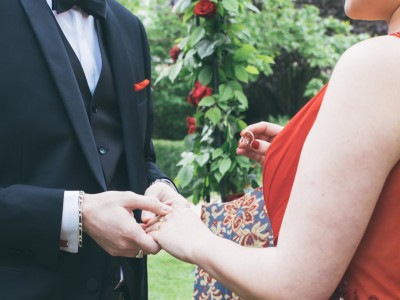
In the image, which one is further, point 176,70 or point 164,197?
point 176,70

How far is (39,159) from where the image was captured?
7.01 ft

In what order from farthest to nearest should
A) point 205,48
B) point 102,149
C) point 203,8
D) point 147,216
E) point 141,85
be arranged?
point 205,48, point 203,8, point 141,85, point 102,149, point 147,216

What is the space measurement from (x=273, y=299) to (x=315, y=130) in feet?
1.32

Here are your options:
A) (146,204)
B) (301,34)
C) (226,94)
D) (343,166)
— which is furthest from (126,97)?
(301,34)

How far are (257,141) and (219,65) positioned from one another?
2.52m

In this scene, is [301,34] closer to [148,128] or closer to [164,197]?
[148,128]

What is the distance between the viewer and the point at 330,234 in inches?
55.7

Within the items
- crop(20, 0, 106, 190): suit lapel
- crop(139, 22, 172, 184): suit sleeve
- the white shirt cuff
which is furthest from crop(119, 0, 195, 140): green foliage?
the white shirt cuff

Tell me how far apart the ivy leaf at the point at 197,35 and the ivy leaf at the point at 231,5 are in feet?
0.93

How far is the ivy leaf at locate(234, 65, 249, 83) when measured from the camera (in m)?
4.74

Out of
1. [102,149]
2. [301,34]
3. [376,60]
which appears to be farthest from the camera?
[301,34]

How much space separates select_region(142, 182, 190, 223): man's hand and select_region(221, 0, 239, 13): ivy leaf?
7.55 ft

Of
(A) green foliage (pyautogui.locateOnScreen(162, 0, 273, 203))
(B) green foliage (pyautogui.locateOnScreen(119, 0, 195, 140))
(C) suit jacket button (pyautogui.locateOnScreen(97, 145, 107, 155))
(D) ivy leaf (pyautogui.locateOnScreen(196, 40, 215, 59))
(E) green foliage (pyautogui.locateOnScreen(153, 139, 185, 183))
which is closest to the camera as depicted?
(C) suit jacket button (pyautogui.locateOnScreen(97, 145, 107, 155))

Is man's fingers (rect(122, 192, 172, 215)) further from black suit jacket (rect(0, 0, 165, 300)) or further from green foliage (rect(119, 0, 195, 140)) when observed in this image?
green foliage (rect(119, 0, 195, 140))
